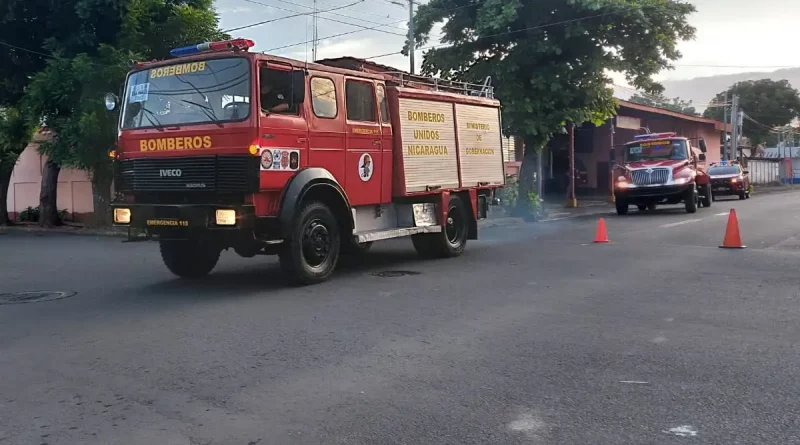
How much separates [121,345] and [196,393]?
174cm

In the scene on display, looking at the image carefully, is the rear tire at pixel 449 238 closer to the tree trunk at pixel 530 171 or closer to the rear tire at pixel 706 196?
the tree trunk at pixel 530 171

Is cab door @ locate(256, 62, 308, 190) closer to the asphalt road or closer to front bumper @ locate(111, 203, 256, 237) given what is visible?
front bumper @ locate(111, 203, 256, 237)

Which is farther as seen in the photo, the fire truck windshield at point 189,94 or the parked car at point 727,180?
the parked car at point 727,180

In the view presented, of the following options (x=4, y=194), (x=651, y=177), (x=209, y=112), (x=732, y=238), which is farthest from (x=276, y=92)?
(x=4, y=194)

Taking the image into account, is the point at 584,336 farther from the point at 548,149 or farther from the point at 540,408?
the point at 548,149

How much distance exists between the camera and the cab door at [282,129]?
29.5 feet

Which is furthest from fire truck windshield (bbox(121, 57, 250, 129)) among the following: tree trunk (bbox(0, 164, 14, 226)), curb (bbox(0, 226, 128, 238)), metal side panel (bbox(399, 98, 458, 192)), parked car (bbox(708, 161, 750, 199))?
parked car (bbox(708, 161, 750, 199))

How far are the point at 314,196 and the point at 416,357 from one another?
13.7 feet

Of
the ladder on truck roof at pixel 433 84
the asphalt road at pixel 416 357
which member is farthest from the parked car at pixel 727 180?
the asphalt road at pixel 416 357

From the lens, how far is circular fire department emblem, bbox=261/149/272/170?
351 inches

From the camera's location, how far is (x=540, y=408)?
4.79m

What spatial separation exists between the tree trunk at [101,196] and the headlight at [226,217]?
1264cm

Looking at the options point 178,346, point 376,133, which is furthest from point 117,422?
point 376,133

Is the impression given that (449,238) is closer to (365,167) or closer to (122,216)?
(365,167)
